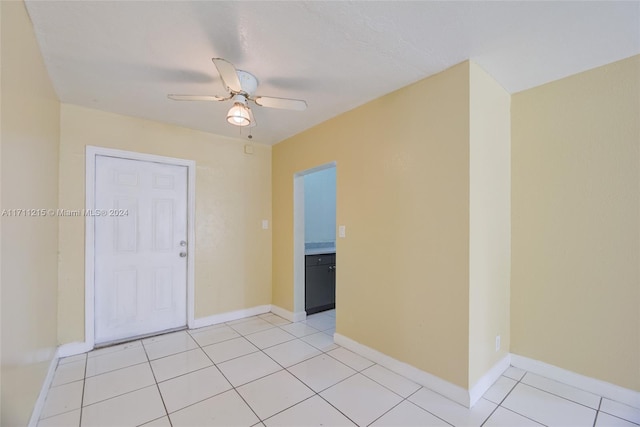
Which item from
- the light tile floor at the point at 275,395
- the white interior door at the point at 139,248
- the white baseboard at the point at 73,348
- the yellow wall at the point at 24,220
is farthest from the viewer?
the white interior door at the point at 139,248

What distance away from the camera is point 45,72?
199cm

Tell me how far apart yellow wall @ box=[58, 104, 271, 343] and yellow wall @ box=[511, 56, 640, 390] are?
293 centimetres

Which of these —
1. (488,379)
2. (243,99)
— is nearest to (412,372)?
(488,379)

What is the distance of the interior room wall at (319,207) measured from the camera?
181 inches

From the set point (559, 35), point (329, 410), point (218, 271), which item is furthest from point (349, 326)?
point (559, 35)

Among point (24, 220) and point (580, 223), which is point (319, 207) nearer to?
point (580, 223)

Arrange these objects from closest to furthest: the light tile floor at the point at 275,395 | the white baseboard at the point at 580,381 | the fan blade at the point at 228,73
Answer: the fan blade at the point at 228,73 < the light tile floor at the point at 275,395 < the white baseboard at the point at 580,381

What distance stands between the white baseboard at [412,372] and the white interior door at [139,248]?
2026 mm

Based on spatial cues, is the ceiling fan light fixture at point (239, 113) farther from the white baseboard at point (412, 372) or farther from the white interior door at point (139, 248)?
the white baseboard at point (412, 372)

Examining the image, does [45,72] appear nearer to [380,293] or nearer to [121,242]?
[121,242]

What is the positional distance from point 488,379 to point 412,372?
54cm

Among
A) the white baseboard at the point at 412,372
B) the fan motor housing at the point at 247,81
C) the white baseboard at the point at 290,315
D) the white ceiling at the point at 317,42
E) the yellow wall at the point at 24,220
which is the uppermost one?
the white ceiling at the point at 317,42

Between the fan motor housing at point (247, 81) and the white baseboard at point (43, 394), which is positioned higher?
the fan motor housing at point (247, 81)

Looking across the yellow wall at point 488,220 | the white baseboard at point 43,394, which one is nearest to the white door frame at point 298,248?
Answer: the yellow wall at point 488,220
